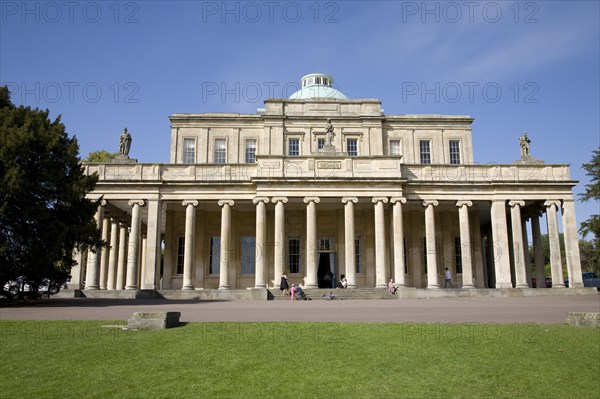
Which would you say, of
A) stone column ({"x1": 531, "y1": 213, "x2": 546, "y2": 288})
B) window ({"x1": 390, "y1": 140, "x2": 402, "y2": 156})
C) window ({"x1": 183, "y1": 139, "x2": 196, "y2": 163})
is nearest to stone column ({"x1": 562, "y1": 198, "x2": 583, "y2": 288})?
stone column ({"x1": 531, "y1": 213, "x2": 546, "y2": 288})

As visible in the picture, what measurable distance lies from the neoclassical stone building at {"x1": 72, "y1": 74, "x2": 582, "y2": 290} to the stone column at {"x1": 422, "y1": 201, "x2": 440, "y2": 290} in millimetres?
92

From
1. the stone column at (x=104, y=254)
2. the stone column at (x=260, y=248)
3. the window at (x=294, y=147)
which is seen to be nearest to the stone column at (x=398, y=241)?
the stone column at (x=260, y=248)

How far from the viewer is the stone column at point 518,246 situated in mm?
36594

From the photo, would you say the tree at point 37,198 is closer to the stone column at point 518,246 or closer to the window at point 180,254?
the window at point 180,254

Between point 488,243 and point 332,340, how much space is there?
38468 mm

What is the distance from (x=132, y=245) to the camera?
36.1 m

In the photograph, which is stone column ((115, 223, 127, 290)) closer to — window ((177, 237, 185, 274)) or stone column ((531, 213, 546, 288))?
window ((177, 237, 185, 274))

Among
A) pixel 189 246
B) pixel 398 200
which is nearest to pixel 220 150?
pixel 189 246

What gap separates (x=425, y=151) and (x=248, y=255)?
1842 cm

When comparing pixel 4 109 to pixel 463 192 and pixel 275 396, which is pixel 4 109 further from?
pixel 463 192

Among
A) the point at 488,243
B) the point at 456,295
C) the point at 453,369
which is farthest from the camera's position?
the point at 488,243

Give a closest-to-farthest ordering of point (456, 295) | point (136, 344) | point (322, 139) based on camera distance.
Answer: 1. point (136, 344)
2. point (456, 295)
3. point (322, 139)

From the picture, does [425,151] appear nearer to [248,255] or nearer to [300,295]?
[248,255]

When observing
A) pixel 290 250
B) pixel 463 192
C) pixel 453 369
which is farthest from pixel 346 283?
pixel 453 369
